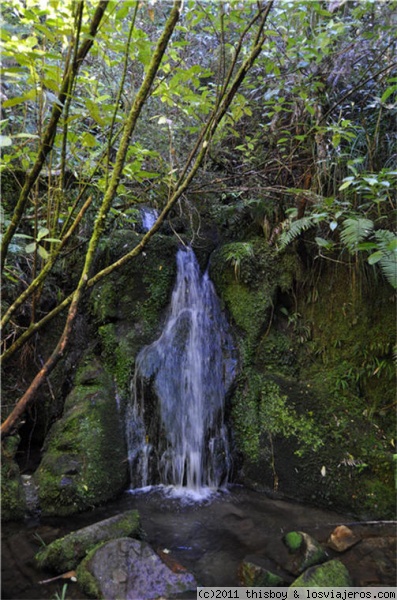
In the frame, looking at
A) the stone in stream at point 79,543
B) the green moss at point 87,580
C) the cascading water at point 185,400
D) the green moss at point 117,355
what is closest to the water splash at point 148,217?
the cascading water at point 185,400

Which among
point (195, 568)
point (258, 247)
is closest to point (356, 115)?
point (258, 247)

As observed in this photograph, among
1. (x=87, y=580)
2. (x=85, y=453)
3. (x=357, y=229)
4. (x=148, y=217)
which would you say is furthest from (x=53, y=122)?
(x=148, y=217)

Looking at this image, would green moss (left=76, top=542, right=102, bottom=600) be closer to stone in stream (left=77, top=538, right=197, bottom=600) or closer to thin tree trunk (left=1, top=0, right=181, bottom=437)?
stone in stream (left=77, top=538, right=197, bottom=600)

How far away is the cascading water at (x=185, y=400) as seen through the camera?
4566 millimetres

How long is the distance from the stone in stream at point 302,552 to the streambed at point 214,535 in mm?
88

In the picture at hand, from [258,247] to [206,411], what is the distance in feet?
7.61

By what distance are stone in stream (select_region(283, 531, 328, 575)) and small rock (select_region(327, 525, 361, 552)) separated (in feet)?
0.58

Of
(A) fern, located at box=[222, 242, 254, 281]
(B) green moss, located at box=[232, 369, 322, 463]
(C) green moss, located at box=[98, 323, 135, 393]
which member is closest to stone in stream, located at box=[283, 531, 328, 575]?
(B) green moss, located at box=[232, 369, 322, 463]

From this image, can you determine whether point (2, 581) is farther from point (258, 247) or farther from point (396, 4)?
point (396, 4)

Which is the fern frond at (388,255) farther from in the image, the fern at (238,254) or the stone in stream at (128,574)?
the stone in stream at (128,574)

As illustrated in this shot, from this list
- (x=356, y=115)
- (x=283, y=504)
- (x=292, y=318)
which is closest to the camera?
(x=283, y=504)

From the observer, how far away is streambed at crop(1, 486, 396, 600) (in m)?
2.93

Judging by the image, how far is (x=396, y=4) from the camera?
11.5ft

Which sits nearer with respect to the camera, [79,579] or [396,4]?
[79,579]
